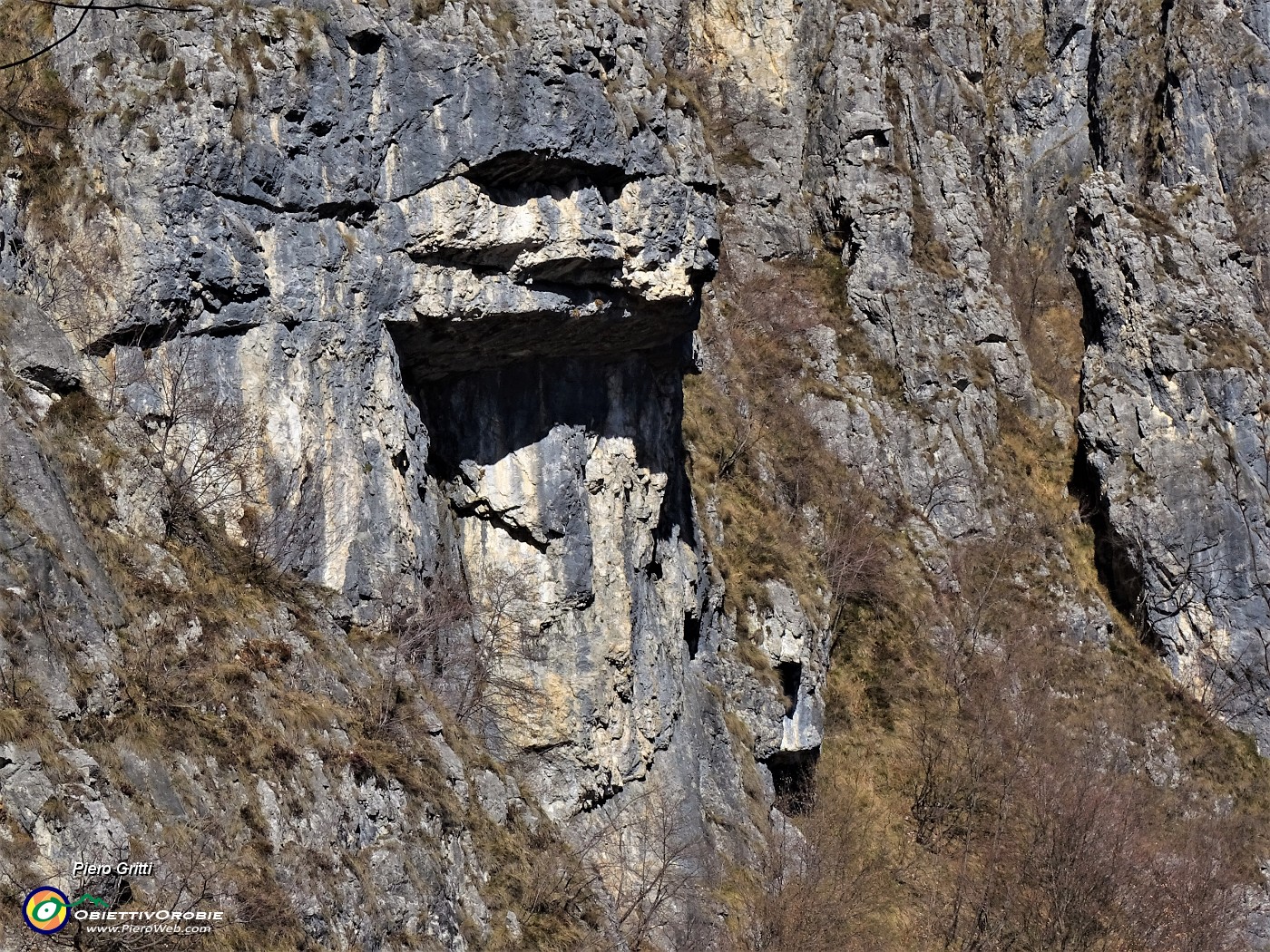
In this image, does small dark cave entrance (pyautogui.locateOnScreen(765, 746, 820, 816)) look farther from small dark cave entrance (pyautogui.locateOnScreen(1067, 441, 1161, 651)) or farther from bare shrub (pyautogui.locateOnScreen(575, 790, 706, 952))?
small dark cave entrance (pyautogui.locateOnScreen(1067, 441, 1161, 651))

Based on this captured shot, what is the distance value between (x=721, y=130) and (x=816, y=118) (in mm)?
2863

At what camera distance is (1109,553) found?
116 ft

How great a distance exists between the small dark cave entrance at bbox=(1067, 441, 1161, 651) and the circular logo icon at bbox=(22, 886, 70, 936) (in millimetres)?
29490

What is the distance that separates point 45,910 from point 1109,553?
30.3 meters

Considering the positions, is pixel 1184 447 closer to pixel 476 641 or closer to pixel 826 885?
pixel 826 885

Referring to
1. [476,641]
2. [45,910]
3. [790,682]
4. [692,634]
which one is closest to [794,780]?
[790,682]

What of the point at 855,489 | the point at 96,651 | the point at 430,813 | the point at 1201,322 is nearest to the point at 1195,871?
the point at 855,489

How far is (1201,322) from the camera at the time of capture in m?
37.0

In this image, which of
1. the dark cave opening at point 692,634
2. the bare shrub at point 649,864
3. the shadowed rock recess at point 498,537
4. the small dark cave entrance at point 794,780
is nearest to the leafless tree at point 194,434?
the shadowed rock recess at point 498,537

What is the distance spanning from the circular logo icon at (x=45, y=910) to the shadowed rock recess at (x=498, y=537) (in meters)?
0.13

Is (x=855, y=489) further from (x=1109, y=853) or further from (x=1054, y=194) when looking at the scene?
(x=1054, y=194)

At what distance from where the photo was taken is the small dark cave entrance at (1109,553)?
3463 cm

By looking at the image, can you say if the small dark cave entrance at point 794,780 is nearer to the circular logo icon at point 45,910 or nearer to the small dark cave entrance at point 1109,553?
the small dark cave entrance at point 1109,553

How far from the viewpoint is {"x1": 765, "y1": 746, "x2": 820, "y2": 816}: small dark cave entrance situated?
81.5 feet
